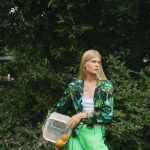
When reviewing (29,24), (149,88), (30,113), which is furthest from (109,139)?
(29,24)

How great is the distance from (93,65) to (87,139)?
2.59 ft

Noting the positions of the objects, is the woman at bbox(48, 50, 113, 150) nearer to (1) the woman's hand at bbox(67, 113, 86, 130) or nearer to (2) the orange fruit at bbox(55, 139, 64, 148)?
(1) the woman's hand at bbox(67, 113, 86, 130)

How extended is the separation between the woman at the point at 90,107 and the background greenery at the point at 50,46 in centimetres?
189

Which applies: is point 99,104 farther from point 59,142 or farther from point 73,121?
point 59,142

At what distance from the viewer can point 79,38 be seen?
8.73 metres

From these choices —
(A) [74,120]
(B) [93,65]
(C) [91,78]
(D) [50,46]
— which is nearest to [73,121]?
(A) [74,120]

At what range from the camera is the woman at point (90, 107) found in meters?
6.11

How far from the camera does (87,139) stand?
20.0 feet

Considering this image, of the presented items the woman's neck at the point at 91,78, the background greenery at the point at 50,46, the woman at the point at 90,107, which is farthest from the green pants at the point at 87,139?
the background greenery at the point at 50,46

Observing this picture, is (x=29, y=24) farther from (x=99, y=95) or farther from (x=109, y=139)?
(x=99, y=95)

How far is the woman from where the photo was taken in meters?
6.11

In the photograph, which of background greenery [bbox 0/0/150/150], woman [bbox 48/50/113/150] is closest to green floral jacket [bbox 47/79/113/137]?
woman [bbox 48/50/113/150]

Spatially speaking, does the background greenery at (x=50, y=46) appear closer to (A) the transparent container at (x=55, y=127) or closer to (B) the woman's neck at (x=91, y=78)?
(B) the woman's neck at (x=91, y=78)

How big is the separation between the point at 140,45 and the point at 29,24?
A: 1674 millimetres
